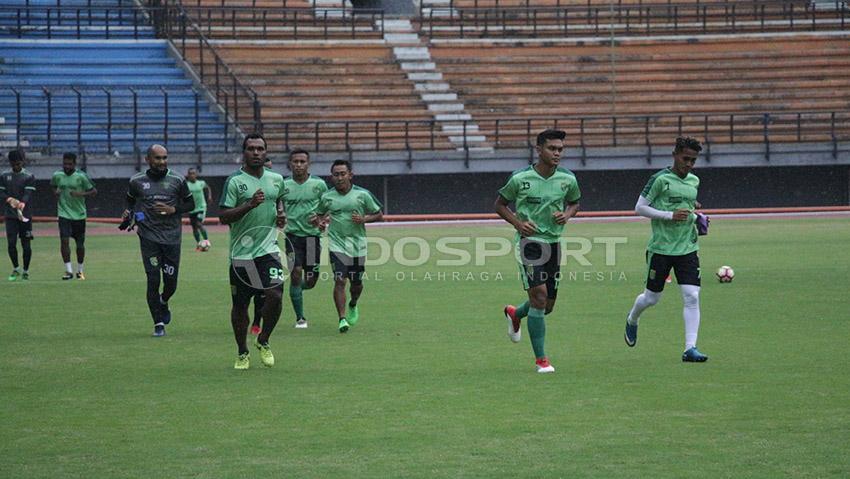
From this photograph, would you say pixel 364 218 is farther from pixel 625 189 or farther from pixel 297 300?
pixel 625 189

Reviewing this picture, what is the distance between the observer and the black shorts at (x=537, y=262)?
1144 cm

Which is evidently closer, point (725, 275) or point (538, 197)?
point (538, 197)

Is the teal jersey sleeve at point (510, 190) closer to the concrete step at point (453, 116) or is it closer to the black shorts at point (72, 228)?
the black shorts at point (72, 228)

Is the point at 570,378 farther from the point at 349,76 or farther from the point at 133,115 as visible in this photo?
the point at 349,76

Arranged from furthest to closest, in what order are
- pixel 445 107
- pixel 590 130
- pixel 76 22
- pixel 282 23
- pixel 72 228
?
pixel 282 23 < pixel 76 22 < pixel 445 107 < pixel 590 130 < pixel 72 228

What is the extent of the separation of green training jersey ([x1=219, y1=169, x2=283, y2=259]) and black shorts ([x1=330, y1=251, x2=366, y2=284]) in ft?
11.3

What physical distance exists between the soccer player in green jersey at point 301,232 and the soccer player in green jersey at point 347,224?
9.2 inches

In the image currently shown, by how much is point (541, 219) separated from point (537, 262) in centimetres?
50

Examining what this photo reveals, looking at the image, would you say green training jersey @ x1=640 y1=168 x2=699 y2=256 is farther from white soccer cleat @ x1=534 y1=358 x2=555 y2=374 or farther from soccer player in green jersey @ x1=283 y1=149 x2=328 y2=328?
soccer player in green jersey @ x1=283 y1=149 x2=328 y2=328

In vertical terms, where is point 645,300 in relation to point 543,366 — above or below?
above

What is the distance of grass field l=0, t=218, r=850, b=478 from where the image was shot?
794 centimetres

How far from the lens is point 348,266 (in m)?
15.5

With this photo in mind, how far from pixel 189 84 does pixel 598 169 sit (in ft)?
46.4
